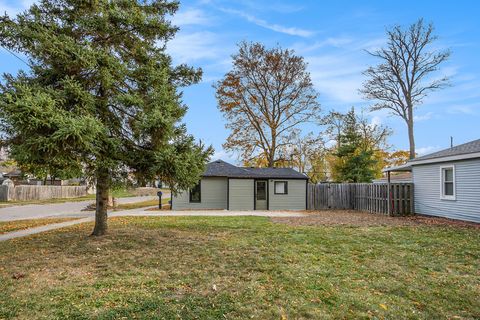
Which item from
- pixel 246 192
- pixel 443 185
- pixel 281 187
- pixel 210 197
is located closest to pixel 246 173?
pixel 246 192

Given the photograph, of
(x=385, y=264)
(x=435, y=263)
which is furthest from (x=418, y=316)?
(x=435, y=263)

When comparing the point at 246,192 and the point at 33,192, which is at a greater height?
the point at 246,192

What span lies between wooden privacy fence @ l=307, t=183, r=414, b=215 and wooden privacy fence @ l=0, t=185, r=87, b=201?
24.9 meters

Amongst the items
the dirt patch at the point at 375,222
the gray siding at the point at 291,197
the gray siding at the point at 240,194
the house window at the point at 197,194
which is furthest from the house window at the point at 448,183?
the house window at the point at 197,194

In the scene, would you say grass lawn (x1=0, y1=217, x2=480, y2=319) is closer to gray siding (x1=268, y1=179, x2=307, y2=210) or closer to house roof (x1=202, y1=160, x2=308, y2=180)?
house roof (x1=202, y1=160, x2=308, y2=180)

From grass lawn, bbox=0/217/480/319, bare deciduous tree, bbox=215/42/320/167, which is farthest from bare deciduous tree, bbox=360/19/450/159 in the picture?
grass lawn, bbox=0/217/480/319

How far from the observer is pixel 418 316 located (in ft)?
12.5

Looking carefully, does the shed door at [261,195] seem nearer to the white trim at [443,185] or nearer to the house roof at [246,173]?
the house roof at [246,173]

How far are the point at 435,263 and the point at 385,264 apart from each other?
1009 millimetres

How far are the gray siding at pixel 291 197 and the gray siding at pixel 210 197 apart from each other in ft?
9.60

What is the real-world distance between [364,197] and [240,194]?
7.26m

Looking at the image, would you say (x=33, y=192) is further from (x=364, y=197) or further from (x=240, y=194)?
(x=364, y=197)

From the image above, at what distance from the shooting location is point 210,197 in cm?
2053

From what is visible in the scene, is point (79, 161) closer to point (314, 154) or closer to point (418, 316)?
point (418, 316)
